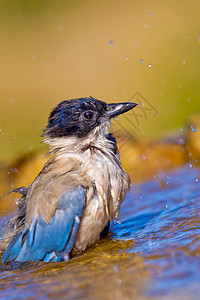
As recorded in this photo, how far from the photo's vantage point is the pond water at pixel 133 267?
2.85m

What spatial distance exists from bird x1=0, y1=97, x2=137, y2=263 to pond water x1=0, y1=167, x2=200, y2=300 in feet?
0.48

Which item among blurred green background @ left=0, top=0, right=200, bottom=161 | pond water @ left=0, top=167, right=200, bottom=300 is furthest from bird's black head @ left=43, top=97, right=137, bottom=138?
blurred green background @ left=0, top=0, right=200, bottom=161

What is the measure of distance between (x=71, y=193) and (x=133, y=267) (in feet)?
3.42

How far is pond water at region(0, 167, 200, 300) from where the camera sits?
2.85m

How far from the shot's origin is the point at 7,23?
16.6 metres

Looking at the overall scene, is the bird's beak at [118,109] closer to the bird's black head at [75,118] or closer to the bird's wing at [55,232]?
the bird's black head at [75,118]

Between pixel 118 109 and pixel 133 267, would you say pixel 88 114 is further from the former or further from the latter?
pixel 133 267

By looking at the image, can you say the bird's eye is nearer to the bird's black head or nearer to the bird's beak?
the bird's black head

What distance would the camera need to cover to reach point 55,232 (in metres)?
4.21

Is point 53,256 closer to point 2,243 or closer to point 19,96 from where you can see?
point 2,243

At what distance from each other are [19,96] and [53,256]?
9798 mm

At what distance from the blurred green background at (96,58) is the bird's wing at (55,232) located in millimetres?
5470

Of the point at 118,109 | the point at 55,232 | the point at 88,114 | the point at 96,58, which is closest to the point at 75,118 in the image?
the point at 88,114

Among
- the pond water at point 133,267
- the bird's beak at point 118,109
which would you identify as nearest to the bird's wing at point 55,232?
the pond water at point 133,267
